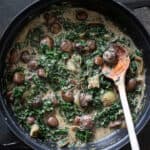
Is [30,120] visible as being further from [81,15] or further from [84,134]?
[81,15]

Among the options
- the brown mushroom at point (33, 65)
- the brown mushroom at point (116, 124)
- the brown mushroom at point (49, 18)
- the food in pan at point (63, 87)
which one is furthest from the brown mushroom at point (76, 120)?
the brown mushroom at point (49, 18)

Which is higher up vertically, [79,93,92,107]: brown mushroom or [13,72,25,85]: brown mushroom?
[13,72,25,85]: brown mushroom

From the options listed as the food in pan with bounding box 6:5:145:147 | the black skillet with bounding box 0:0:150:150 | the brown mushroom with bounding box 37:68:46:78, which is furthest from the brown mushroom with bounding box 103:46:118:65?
the brown mushroom with bounding box 37:68:46:78

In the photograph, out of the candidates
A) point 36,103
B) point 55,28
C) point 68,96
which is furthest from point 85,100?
Result: point 55,28

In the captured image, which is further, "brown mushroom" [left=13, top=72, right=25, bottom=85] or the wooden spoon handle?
"brown mushroom" [left=13, top=72, right=25, bottom=85]

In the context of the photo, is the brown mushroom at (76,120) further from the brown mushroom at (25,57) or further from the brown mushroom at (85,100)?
the brown mushroom at (25,57)

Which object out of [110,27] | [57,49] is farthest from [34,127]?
[110,27]

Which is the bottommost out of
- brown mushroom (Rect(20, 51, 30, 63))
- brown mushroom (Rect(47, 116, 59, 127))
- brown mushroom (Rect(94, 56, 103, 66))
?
brown mushroom (Rect(47, 116, 59, 127))

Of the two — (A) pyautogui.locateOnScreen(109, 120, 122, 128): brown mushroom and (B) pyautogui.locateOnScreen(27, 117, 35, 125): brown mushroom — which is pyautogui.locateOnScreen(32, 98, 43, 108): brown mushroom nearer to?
(B) pyautogui.locateOnScreen(27, 117, 35, 125): brown mushroom
